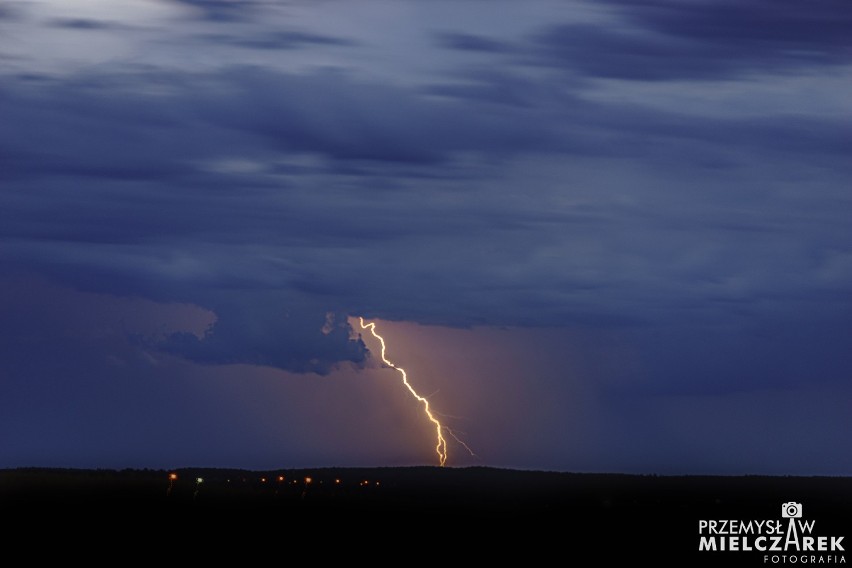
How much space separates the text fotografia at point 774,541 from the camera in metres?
67.1

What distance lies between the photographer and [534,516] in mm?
110000

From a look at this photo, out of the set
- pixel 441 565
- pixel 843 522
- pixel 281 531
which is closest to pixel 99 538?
pixel 281 531

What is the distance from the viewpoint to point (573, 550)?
71.0 metres

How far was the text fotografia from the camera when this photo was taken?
220ft

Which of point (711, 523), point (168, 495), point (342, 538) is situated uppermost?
point (168, 495)

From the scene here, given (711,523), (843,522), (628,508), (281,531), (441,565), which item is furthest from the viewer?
(628,508)

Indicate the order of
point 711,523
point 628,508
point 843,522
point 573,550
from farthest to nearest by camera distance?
1. point 628,508
2. point 843,522
3. point 711,523
4. point 573,550

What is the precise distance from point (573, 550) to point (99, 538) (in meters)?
21.0

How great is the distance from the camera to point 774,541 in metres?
79.2

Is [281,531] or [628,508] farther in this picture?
[628,508]

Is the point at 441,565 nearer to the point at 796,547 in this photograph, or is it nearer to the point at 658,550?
the point at 658,550

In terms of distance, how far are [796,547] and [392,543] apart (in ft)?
60.7

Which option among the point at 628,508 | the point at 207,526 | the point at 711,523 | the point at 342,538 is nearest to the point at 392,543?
the point at 342,538

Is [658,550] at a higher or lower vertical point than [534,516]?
lower
